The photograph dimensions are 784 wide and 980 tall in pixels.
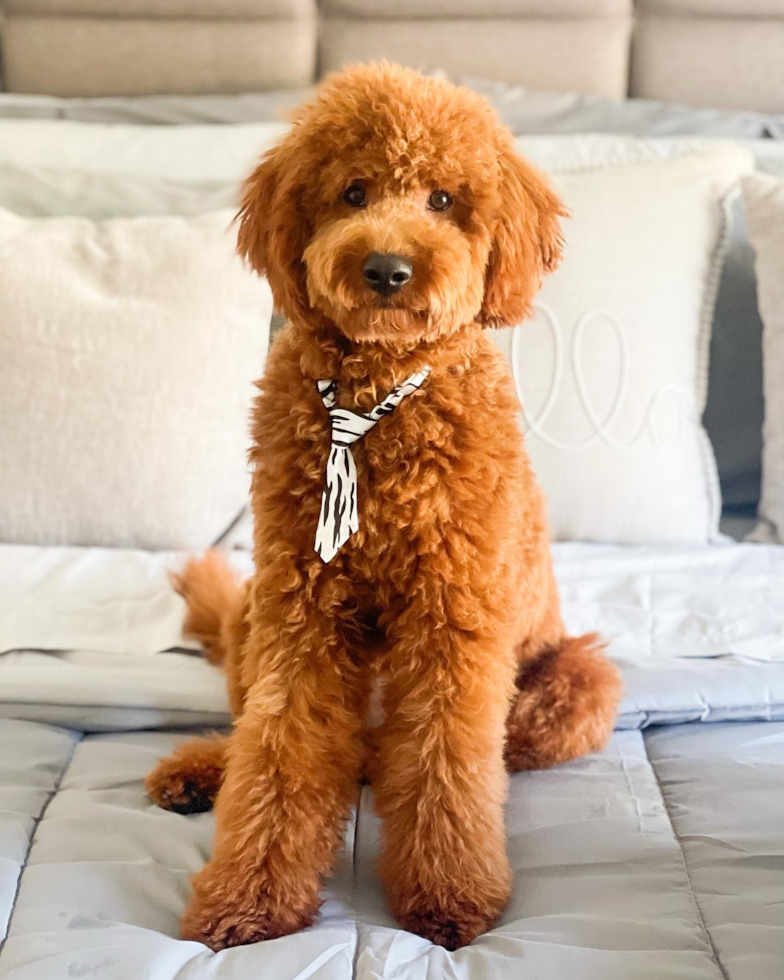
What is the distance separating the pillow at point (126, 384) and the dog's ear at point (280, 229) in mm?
619

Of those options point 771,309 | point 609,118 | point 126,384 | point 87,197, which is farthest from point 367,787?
point 609,118

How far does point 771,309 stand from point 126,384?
1173mm

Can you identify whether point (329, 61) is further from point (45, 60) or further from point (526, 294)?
point (526, 294)

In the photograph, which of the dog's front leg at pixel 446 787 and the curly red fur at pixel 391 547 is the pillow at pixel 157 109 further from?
the dog's front leg at pixel 446 787

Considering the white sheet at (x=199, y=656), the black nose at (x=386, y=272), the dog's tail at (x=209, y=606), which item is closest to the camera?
the black nose at (x=386, y=272)

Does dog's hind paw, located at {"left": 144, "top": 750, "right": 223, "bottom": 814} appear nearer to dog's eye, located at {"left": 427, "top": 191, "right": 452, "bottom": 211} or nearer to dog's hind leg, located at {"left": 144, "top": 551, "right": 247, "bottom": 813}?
dog's hind leg, located at {"left": 144, "top": 551, "right": 247, "bottom": 813}

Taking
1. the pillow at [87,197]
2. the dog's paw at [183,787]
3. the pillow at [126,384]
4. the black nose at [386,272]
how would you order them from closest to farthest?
the black nose at [386,272], the dog's paw at [183,787], the pillow at [126,384], the pillow at [87,197]

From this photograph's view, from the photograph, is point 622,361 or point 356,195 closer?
point 356,195

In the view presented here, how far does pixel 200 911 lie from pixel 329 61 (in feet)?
5.97

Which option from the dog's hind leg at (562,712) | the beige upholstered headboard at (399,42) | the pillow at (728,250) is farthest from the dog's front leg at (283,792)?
the beige upholstered headboard at (399,42)

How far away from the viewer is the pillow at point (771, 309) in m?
1.74

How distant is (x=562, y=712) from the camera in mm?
1259

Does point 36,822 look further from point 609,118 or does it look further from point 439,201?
point 609,118

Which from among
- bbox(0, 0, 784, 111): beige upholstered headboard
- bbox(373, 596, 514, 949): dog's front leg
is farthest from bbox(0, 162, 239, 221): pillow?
bbox(373, 596, 514, 949): dog's front leg
